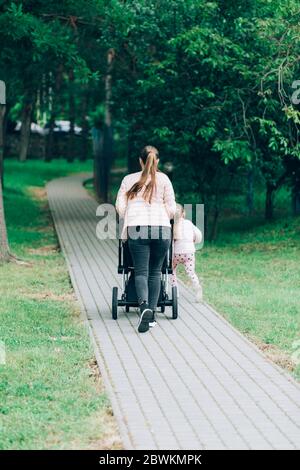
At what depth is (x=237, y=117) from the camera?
1988 centimetres

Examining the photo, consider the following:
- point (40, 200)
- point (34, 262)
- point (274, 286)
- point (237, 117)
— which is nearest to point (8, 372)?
point (274, 286)

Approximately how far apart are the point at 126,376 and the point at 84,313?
128 inches

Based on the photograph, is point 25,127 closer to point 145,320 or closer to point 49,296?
point 49,296

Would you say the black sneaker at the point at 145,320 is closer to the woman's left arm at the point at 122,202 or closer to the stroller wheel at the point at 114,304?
the stroller wheel at the point at 114,304

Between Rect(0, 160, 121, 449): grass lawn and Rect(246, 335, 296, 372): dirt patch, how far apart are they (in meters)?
1.70

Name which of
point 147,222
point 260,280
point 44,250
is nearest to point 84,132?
point 44,250

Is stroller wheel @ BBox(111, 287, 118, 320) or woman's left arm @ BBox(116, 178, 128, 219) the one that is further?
stroller wheel @ BBox(111, 287, 118, 320)

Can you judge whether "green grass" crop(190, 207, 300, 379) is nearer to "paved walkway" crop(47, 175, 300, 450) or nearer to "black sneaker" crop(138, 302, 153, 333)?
"paved walkway" crop(47, 175, 300, 450)

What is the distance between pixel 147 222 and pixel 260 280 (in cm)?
478

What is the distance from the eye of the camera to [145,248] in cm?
1125

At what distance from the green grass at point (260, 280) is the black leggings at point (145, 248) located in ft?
3.72

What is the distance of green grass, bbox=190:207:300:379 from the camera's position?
1102 centimetres

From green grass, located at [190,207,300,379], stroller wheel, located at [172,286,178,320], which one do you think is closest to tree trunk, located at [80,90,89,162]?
green grass, located at [190,207,300,379]

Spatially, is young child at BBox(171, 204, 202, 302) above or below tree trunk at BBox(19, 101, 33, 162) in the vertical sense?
below
